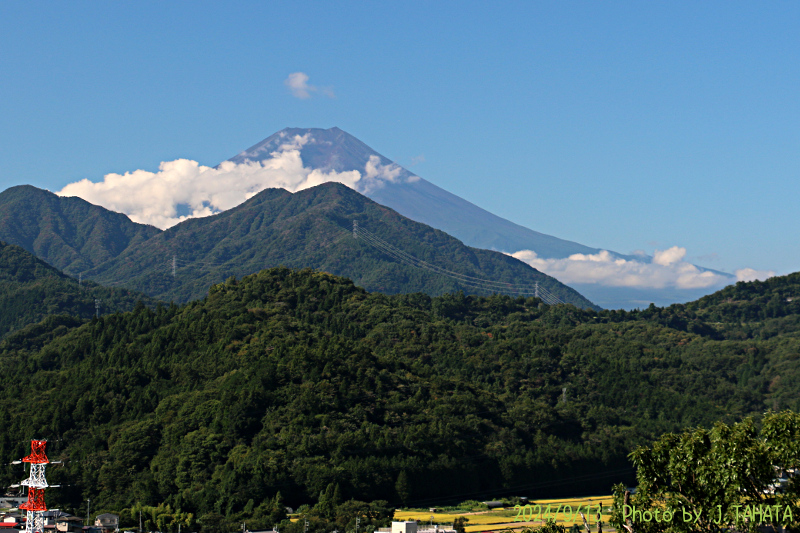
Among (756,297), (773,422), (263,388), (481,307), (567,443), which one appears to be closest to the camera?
(773,422)

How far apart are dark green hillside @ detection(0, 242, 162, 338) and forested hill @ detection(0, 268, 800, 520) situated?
99.6 feet

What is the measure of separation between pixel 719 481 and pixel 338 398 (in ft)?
202

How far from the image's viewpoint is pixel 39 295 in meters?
144

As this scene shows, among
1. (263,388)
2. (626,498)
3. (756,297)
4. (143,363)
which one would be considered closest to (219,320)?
(143,363)

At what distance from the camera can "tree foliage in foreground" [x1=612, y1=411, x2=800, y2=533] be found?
15906 millimetres

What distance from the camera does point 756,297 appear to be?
503 feet

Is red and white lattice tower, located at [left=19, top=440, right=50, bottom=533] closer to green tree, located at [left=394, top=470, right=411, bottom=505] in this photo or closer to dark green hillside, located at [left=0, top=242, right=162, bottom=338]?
green tree, located at [left=394, top=470, right=411, bottom=505]

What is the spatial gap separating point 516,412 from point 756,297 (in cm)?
8574

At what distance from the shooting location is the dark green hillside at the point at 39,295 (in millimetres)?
140000

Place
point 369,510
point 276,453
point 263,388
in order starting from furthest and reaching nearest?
point 263,388, point 276,453, point 369,510

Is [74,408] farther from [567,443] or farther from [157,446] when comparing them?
[567,443]

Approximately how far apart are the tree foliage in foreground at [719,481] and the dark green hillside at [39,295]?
128 meters

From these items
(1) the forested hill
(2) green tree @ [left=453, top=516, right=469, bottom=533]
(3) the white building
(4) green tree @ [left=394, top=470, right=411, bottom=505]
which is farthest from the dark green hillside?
(3) the white building

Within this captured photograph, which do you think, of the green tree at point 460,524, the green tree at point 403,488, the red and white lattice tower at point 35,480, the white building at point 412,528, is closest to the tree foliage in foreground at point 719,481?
the red and white lattice tower at point 35,480
